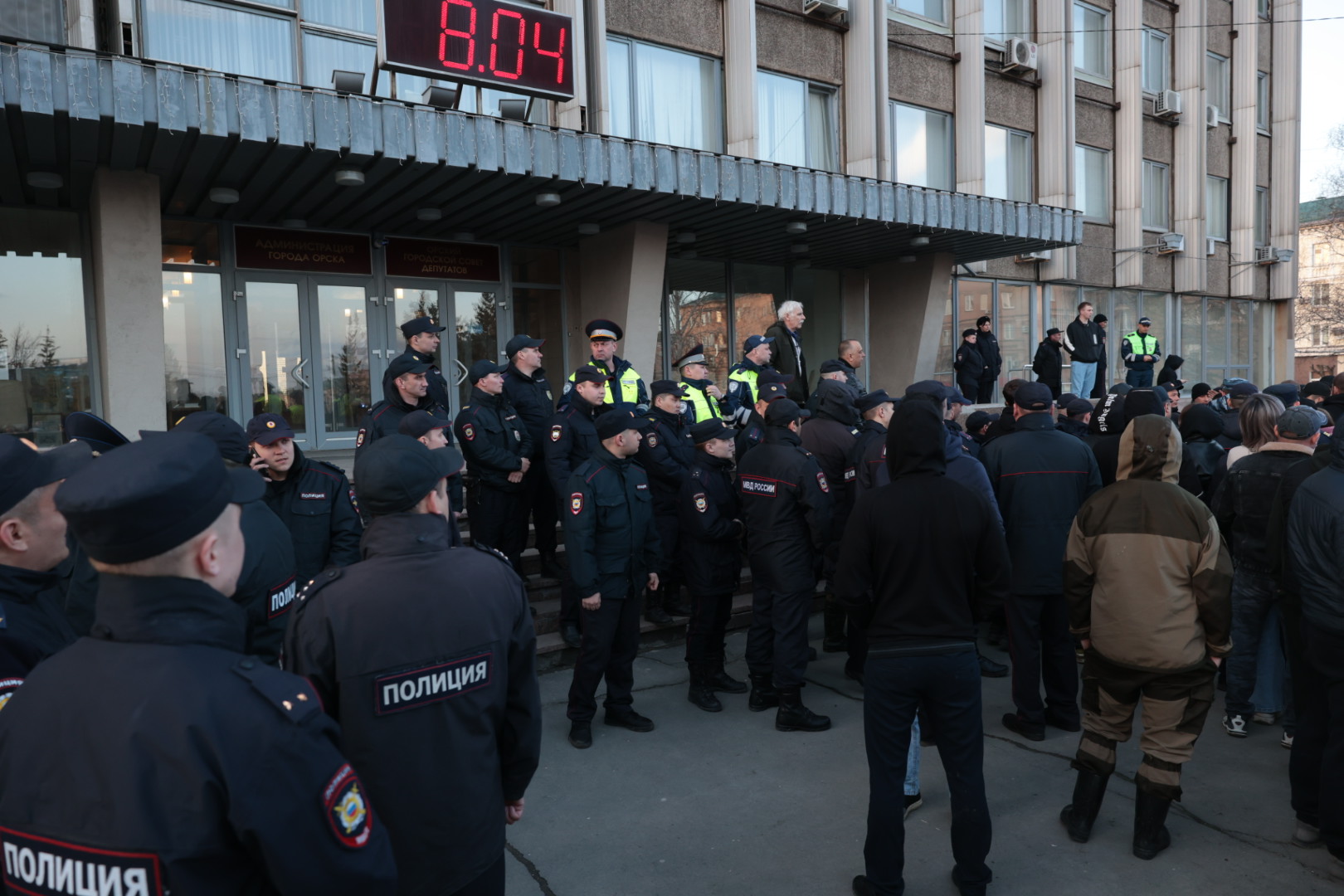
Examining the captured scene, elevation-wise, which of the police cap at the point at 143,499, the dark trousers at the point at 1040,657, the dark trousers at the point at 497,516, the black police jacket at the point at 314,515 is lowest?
the dark trousers at the point at 1040,657

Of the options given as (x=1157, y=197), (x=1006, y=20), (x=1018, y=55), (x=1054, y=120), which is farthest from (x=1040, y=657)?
(x=1157, y=197)

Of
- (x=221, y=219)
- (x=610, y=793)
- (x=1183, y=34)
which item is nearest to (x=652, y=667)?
(x=610, y=793)

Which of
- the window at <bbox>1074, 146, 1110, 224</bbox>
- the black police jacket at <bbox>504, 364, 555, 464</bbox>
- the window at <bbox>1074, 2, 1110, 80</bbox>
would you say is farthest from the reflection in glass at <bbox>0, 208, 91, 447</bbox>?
the window at <bbox>1074, 2, 1110, 80</bbox>

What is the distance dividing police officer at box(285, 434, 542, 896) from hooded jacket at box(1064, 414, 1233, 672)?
2906 millimetres

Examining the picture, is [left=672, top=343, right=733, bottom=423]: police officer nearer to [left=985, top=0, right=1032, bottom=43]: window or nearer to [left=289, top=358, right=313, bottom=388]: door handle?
[left=289, top=358, right=313, bottom=388]: door handle

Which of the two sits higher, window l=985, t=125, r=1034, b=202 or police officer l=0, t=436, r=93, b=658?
window l=985, t=125, r=1034, b=202

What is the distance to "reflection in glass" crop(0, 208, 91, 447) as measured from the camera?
9188 mm

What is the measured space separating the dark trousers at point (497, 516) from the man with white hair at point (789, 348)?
3.29m

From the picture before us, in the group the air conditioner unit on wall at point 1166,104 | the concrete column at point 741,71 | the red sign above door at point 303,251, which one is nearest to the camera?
the red sign above door at point 303,251

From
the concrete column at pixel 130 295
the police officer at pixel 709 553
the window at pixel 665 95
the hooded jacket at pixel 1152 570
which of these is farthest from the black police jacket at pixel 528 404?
the window at pixel 665 95

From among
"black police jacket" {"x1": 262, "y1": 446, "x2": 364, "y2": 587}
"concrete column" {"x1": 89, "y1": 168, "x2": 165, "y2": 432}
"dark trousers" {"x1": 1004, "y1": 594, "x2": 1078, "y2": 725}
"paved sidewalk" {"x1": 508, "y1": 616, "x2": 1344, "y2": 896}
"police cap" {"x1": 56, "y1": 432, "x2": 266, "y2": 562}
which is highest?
"concrete column" {"x1": 89, "y1": 168, "x2": 165, "y2": 432}

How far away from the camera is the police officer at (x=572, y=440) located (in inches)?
268

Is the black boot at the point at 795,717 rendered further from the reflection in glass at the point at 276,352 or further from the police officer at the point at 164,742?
the reflection in glass at the point at 276,352

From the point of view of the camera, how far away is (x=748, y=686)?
6.36m
